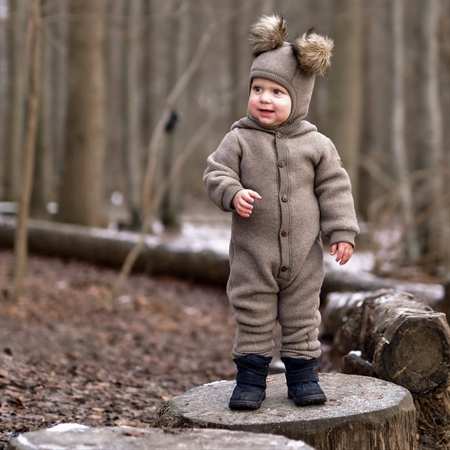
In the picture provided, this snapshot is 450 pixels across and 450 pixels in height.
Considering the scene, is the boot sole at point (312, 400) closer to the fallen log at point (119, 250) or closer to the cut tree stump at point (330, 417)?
the cut tree stump at point (330, 417)

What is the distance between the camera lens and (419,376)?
3.88 meters

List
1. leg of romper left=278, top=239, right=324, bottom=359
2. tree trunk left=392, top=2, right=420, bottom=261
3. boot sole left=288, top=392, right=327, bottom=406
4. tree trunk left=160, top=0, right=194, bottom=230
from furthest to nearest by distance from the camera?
tree trunk left=160, top=0, right=194, bottom=230
tree trunk left=392, top=2, right=420, bottom=261
leg of romper left=278, top=239, right=324, bottom=359
boot sole left=288, top=392, right=327, bottom=406

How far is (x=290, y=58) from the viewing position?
3.43 metres

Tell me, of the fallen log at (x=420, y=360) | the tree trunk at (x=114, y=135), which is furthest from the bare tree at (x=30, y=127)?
the tree trunk at (x=114, y=135)

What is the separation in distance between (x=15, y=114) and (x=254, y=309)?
1440 centimetres

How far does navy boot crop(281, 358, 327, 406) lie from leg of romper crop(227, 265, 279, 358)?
0.16 meters

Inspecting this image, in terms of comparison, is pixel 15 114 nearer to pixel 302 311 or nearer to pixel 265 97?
pixel 265 97

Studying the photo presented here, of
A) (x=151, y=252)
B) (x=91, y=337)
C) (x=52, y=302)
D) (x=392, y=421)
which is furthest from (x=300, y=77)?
(x=151, y=252)

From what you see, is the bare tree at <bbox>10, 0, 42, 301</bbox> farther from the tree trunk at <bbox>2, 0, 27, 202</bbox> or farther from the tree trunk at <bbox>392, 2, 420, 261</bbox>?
the tree trunk at <bbox>2, 0, 27, 202</bbox>

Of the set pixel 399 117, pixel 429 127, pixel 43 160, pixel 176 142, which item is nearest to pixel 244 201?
pixel 429 127

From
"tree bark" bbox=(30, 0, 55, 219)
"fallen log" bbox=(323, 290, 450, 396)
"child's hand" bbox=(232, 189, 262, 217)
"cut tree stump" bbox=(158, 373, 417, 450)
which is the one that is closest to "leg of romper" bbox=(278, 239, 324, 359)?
"cut tree stump" bbox=(158, 373, 417, 450)

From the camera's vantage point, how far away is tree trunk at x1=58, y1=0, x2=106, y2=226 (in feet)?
39.0

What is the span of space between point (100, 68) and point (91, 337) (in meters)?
6.60

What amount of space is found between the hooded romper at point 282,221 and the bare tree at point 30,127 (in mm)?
4239
